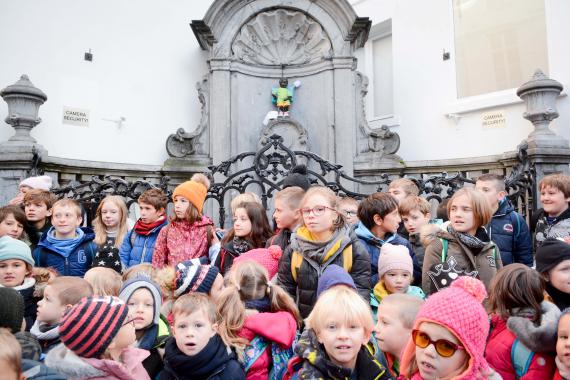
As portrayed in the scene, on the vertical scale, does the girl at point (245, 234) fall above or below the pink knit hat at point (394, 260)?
above

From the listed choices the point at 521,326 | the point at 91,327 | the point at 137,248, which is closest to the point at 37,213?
the point at 137,248

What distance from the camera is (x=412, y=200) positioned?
4031 mm

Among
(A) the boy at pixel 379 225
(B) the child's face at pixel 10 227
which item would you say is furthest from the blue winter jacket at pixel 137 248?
(A) the boy at pixel 379 225

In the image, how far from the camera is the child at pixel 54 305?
2.28 metres

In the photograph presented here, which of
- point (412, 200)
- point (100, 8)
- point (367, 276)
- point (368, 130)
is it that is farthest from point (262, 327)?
point (100, 8)

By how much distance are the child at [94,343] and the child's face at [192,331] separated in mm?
208

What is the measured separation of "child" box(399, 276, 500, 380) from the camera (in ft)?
5.67

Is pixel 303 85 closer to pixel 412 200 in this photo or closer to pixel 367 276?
pixel 412 200

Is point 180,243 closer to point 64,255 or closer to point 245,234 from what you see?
point 245,234

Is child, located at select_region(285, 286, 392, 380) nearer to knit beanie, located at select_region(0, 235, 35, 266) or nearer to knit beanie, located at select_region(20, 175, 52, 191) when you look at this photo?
knit beanie, located at select_region(0, 235, 35, 266)

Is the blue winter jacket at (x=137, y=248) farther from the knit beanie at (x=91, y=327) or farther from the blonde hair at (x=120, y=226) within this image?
the knit beanie at (x=91, y=327)

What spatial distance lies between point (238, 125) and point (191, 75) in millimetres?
1447

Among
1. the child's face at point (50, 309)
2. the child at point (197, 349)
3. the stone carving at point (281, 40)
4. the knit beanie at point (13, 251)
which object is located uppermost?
the stone carving at point (281, 40)

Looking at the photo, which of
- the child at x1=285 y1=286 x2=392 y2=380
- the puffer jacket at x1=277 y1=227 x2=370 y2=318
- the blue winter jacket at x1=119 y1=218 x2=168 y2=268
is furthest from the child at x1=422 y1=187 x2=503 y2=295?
the blue winter jacket at x1=119 y1=218 x2=168 y2=268
